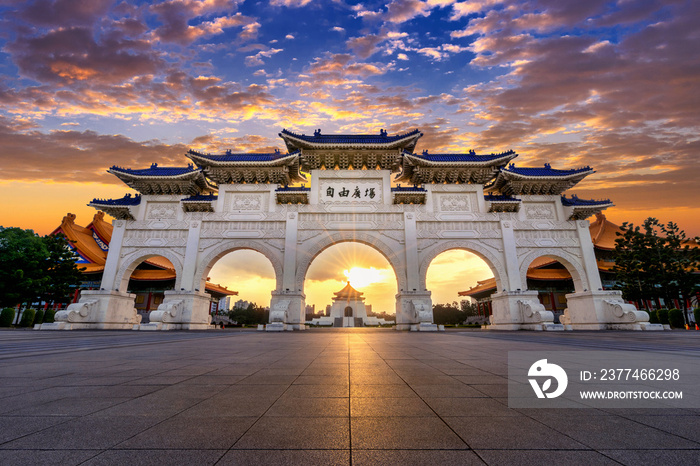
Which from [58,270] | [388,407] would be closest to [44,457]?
[388,407]

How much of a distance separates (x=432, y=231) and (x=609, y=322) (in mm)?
9485

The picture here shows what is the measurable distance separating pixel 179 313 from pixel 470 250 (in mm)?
15948

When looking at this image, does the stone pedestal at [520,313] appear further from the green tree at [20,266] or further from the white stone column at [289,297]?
the green tree at [20,266]

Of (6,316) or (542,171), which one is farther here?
(542,171)

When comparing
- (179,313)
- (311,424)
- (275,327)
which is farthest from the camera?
(179,313)

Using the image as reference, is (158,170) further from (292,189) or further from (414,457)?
(414,457)

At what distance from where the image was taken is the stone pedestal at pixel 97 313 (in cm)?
1497

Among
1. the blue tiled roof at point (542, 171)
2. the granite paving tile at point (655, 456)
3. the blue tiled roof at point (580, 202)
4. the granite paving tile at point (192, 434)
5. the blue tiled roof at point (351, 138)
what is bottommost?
the granite paving tile at point (655, 456)

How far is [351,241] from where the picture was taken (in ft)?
59.5

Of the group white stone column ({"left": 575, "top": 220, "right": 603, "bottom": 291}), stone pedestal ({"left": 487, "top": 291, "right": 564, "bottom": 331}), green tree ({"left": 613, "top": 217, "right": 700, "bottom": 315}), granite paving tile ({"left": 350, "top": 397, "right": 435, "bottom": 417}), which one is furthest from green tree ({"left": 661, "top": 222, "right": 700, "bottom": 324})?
granite paving tile ({"left": 350, "top": 397, "right": 435, "bottom": 417})

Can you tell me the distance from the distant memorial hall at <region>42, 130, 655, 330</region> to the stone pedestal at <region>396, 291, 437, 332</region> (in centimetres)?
8

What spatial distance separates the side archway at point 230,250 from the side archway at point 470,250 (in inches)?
308

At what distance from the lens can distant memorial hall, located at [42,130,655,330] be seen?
17.1m

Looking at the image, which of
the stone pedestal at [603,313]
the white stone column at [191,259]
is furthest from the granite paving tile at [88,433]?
the stone pedestal at [603,313]
